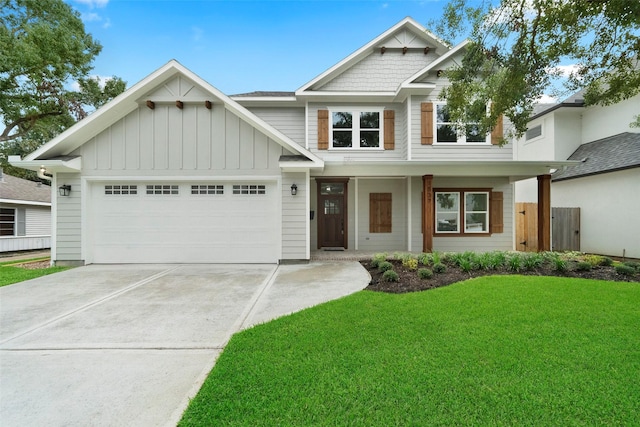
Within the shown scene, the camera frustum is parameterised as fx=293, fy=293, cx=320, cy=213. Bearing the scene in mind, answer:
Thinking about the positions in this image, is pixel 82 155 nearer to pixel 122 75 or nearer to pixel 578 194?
pixel 122 75

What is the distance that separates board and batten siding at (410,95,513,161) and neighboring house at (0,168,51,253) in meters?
17.1

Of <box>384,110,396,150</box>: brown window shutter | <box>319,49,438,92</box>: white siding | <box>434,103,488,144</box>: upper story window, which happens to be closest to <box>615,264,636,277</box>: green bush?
<box>434,103,488,144</box>: upper story window

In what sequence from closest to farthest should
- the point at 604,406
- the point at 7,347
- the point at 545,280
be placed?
1. the point at 604,406
2. the point at 7,347
3. the point at 545,280

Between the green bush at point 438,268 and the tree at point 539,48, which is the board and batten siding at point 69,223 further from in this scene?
the tree at point 539,48

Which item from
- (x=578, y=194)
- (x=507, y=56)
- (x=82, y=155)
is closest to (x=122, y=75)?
(x=82, y=155)

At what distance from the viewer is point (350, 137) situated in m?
10.6

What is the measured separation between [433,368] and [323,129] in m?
9.08

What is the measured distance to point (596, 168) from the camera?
1035 centimetres

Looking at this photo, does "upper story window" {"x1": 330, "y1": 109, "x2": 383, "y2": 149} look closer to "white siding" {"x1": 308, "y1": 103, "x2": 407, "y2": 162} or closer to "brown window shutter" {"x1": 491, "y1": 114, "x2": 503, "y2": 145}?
"white siding" {"x1": 308, "y1": 103, "x2": 407, "y2": 162}

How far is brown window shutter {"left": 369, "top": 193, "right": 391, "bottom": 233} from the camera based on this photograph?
10.7m

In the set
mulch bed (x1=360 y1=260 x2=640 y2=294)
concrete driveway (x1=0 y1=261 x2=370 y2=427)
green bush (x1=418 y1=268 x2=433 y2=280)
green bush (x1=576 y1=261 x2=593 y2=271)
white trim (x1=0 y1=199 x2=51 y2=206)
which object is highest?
white trim (x1=0 y1=199 x2=51 y2=206)

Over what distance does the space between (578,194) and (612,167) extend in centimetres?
165

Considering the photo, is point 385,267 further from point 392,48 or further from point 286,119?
point 392,48

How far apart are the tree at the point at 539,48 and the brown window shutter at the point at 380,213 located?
4.48 metres
